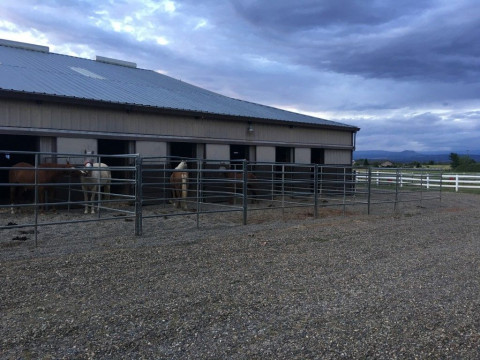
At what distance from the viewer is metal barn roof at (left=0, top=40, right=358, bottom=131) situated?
13.9 metres

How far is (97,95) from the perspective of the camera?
47.4 ft

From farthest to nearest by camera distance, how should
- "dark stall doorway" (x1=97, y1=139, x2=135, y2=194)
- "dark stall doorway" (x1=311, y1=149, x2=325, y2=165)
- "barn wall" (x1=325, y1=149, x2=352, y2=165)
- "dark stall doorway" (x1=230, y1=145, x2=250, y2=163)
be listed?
"barn wall" (x1=325, y1=149, x2=352, y2=165) < "dark stall doorway" (x1=311, y1=149, x2=325, y2=165) < "dark stall doorway" (x1=230, y1=145, x2=250, y2=163) < "dark stall doorway" (x1=97, y1=139, x2=135, y2=194)

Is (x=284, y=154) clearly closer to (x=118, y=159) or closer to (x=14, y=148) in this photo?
(x=118, y=159)

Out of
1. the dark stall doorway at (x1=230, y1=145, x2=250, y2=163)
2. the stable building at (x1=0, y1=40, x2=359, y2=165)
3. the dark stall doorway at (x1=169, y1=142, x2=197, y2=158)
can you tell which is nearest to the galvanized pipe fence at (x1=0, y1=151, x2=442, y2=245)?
the stable building at (x1=0, y1=40, x2=359, y2=165)

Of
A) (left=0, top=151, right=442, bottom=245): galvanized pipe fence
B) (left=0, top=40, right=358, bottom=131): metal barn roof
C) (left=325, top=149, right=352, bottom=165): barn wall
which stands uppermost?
(left=0, top=40, right=358, bottom=131): metal barn roof

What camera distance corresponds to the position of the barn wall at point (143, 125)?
12.6m

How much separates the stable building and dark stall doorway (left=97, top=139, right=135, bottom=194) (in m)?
0.05

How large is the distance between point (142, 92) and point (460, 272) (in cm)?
1383

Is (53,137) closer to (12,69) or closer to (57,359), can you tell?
(12,69)

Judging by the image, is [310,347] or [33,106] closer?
[310,347]

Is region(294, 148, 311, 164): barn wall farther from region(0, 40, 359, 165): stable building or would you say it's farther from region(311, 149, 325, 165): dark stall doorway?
region(311, 149, 325, 165): dark stall doorway

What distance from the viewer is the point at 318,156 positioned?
22578 millimetres

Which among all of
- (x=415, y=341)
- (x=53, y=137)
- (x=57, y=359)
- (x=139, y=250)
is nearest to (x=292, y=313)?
(x=415, y=341)

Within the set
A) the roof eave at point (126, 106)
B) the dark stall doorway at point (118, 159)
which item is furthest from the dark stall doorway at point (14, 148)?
the roof eave at point (126, 106)
